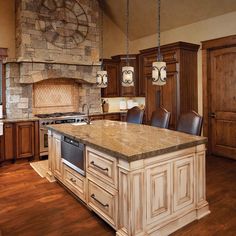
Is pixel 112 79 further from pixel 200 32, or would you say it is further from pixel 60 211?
pixel 60 211

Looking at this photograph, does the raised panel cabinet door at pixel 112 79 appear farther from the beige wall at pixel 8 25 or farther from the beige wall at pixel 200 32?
the beige wall at pixel 8 25

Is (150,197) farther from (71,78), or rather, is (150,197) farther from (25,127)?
(71,78)

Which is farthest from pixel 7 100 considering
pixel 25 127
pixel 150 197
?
pixel 150 197

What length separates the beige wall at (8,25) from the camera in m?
5.46

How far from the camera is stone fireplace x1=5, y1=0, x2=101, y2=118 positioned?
523cm

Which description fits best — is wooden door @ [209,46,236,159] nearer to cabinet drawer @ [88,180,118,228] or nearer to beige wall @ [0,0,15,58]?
cabinet drawer @ [88,180,118,228]

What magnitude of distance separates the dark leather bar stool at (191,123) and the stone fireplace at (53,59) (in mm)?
3201

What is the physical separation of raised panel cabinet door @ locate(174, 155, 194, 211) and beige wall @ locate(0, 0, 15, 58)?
4.64 meters

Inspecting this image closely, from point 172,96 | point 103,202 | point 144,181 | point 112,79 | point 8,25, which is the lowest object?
point 103,202

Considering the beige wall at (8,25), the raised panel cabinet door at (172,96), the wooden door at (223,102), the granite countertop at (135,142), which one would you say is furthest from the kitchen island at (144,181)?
the beige wall at (8,25)

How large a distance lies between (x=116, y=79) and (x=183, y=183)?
4.48 metres

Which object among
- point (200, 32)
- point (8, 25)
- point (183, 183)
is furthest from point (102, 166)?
point (8, 25)

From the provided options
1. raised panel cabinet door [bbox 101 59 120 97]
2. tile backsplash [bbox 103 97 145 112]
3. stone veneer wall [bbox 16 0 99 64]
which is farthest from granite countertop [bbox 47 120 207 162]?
tile backsplash [bbox 103 97 145 112]

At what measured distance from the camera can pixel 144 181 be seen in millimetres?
2217
